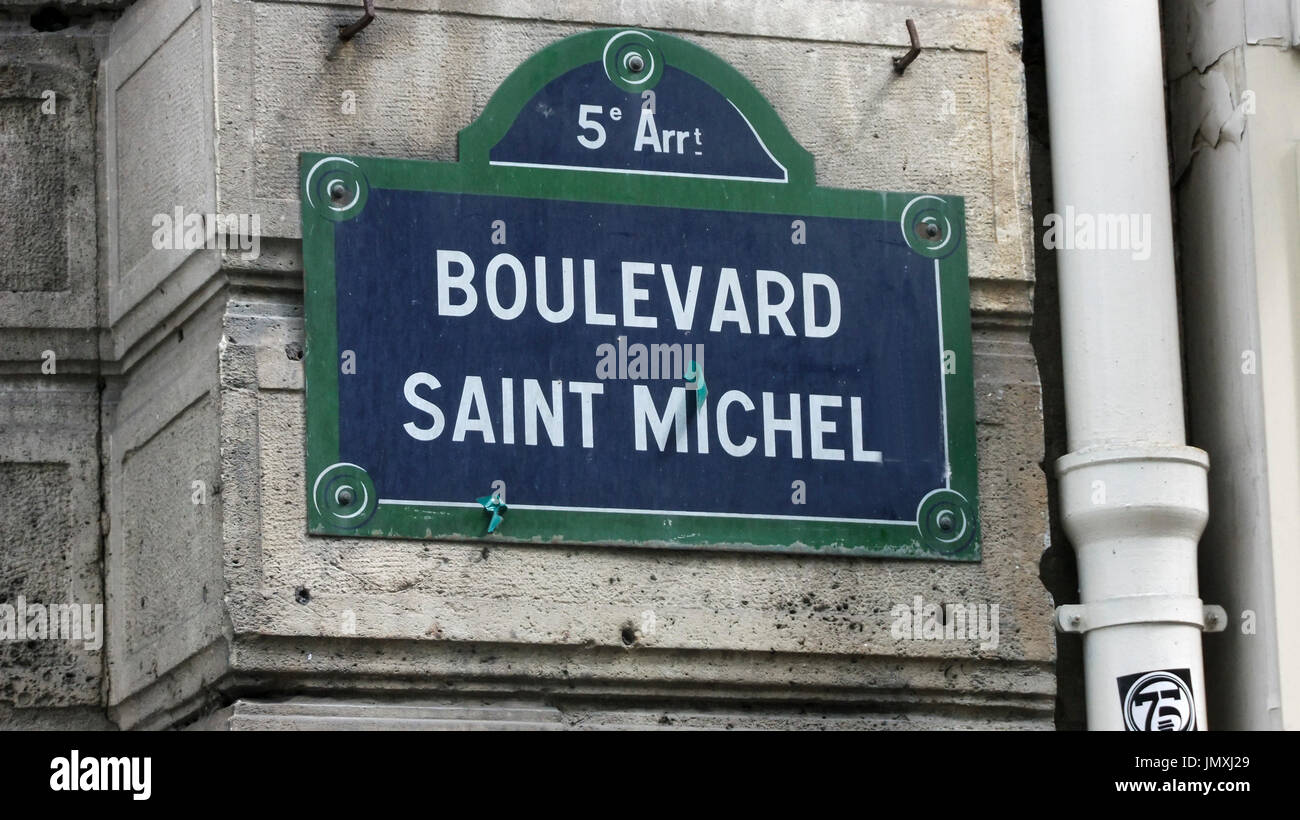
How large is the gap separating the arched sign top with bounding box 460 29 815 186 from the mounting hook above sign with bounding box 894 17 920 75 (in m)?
0.30

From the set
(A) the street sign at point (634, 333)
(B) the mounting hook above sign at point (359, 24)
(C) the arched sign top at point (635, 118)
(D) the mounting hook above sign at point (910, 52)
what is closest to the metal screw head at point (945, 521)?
(A) the street sign at point (634, 333)

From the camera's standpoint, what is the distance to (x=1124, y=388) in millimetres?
6000

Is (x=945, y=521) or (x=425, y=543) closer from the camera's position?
(x=425, y=543)

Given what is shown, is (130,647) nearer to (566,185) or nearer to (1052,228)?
(566,185)

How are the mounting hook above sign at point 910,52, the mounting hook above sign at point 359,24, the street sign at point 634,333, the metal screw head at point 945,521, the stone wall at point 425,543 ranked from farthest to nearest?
the mounting hook above sign at point 910,52 → the metal screw head at point 945,521 → the mounting hook above sign at point 359,24 → the street sign at point 634,333 → the stone wall at point 425,543

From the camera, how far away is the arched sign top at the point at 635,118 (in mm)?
5840

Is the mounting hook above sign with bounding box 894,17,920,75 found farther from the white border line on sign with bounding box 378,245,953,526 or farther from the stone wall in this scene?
the white border line on sign with bounding box 378,245,953,526

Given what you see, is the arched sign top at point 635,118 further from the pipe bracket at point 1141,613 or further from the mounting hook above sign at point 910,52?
the pipe bracket at point 1141,613

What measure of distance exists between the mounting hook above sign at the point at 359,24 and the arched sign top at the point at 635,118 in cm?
30

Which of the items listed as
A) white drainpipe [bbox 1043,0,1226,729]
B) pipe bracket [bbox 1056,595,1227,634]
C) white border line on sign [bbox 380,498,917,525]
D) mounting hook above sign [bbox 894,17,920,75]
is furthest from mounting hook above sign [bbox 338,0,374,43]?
pipe bracket [bbox 1056,595,1227,634]

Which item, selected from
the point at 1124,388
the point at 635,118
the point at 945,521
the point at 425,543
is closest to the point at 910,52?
the point at 635,118

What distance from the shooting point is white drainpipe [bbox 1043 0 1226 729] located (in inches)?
231

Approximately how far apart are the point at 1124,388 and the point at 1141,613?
48cm

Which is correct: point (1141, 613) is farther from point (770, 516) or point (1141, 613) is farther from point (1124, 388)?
point (770, 516)
